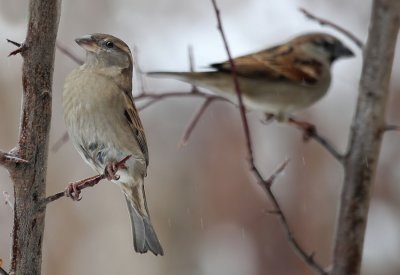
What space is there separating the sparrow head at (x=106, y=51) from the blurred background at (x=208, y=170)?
3.37 metres

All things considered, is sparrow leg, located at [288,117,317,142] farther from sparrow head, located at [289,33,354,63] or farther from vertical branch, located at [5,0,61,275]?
sparrow head, located at [289,33,354,63]

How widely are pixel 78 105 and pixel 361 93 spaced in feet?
2.89

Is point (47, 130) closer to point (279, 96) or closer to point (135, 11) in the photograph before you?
point (279, 96)

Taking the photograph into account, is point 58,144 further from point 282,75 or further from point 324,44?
point 324,44

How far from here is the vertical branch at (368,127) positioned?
204 cm

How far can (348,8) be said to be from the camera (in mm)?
6758

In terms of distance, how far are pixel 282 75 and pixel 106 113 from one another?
3.31 ft

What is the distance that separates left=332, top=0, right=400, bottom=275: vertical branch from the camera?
2041mm

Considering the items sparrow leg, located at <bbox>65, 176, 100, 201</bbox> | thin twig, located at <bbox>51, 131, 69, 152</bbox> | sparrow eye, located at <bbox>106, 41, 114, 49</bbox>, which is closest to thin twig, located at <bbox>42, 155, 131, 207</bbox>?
sparrow leg, located at <bbox>65, 176, 100, 201</bbox>

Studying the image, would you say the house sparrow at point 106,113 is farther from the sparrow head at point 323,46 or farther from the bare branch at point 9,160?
the sparrow head at point 323,46

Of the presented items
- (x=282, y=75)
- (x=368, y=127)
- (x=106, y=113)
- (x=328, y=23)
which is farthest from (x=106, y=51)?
(x=282, y=75)

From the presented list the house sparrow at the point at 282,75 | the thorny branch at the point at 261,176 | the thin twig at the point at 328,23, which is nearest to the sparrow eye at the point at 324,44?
the house sparrow at the point at 282,75

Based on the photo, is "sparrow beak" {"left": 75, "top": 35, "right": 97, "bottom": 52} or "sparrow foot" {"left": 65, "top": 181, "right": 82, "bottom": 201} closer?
"sparrow foot" {"left": 65, "top": 181, "right": 82, "bottom": 201}

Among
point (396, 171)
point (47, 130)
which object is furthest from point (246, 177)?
point (47, 130)
